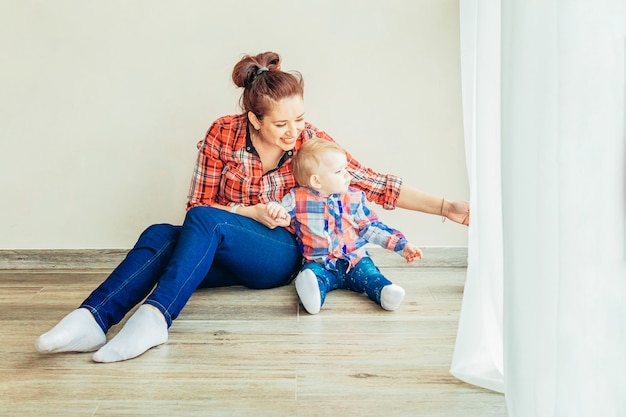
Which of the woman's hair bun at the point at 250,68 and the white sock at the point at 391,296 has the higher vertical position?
the woman's hair bun at the point at 250,68

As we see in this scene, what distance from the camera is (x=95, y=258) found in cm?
263

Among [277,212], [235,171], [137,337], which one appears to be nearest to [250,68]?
[235,171]

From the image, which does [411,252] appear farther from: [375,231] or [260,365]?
[260,365]

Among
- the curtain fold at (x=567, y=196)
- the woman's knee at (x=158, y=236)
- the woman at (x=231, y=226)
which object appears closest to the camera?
the curtain fold at (x=567, y=196)

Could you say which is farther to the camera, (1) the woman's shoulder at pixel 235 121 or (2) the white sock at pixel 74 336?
(1) the woman's shoulder at pixel 235 121

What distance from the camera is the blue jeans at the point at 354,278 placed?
216cm

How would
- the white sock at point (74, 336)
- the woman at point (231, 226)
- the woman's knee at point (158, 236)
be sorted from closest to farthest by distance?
1. the white sock at point (74, 336)
2. the woman at point (231, 226)
3. the woman's knee at point (158, 236)

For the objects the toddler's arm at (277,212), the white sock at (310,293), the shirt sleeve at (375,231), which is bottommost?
the white sock at (310,293)

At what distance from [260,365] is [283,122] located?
2.51 ft

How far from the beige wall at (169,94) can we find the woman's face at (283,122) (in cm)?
36

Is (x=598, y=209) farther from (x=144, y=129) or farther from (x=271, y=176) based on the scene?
(x=144, y=129)

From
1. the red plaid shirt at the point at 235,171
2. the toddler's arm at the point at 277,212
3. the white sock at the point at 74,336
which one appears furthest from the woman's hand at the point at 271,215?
the white sock at the point at 74,336

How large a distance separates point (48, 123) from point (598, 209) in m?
2.08

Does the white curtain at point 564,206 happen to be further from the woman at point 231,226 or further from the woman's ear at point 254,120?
the woman's ear at point 254,120
